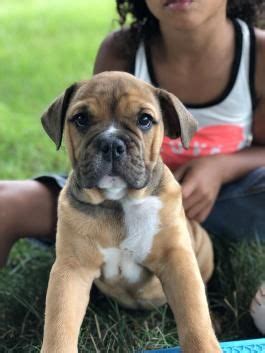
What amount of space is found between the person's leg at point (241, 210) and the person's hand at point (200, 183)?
13cm

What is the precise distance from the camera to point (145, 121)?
1995 mm

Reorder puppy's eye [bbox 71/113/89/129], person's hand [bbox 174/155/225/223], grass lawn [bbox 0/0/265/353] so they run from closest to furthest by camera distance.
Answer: puppy's eye [bbox 71/113/89/129]
grass lawn [bbox 0/0/265/353]
person's hand [bbox 174/155/225/223]

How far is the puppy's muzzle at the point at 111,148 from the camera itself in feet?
6.06

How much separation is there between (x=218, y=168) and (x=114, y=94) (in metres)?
1.02

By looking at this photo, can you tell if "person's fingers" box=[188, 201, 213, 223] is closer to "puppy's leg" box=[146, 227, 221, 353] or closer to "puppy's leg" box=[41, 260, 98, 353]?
"puppy's leg" box=[146, 227, 221, 353]

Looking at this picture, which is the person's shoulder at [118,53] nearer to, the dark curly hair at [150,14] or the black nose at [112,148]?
the dark curly hair at [150,14]

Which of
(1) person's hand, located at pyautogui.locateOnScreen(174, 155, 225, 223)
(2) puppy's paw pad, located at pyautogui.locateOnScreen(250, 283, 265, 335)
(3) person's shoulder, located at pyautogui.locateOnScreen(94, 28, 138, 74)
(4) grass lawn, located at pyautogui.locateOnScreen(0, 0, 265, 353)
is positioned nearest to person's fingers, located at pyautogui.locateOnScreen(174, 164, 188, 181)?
(1) person's hand, located at pyautogui.locateOnScreen(174, 155, 225, 223)

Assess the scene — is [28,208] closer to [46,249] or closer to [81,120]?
[46,249]

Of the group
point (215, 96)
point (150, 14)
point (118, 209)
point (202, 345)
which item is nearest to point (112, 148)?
point (118, 209)

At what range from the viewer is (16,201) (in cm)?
274

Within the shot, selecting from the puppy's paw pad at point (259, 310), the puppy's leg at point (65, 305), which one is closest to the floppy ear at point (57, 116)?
the puppy's leg at point (65, 305)

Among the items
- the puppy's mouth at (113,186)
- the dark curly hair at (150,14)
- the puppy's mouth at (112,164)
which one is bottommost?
the puppy's mouth at (113,186)

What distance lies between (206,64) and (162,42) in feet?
0.89

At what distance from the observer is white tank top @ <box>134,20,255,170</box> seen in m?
2.84
